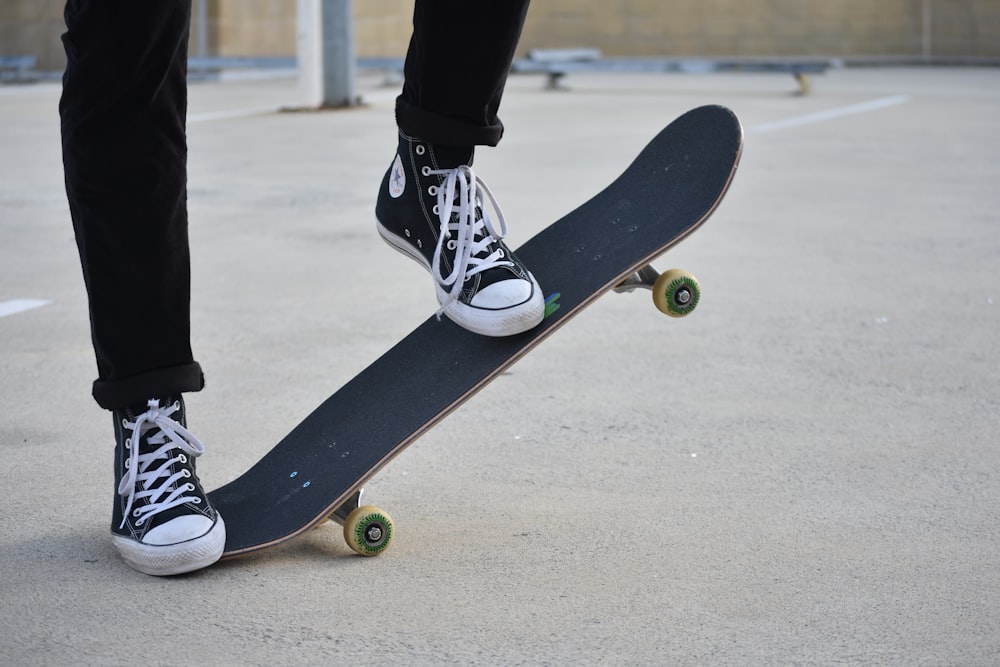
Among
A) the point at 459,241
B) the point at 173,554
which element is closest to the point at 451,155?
the point at 459,241

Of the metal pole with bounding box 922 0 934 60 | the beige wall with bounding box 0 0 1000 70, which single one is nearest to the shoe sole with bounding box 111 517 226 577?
the beige wall with bounding box 0 0 1000 70

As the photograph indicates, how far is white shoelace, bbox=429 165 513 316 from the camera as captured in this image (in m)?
1.48

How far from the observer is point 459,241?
1.49 metres

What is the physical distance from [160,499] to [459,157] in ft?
1.85

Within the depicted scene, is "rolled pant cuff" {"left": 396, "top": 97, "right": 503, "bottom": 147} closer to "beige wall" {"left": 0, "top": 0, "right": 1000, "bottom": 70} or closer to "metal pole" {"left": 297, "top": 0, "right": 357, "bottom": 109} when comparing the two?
"metal pole" {"left": 297, "top": 0, "right": 357, "bottom": 109}

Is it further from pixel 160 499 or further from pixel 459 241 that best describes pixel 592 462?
pixel 160 499

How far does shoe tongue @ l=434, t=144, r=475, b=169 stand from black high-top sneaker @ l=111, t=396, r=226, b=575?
17.6 inches

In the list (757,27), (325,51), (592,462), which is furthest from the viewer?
(757,27)

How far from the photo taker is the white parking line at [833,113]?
7133 mm

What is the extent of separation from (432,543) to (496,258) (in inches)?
14.3

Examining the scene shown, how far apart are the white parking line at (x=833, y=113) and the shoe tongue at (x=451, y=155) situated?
561cm

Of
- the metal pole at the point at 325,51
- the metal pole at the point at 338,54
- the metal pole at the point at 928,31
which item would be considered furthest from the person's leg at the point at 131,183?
the metal pole at the point at 928,31

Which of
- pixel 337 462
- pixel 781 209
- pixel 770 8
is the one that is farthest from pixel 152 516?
pixel 770 8

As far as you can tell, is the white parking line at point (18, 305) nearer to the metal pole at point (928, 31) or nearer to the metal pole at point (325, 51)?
the metal pole at point (325, 51)
